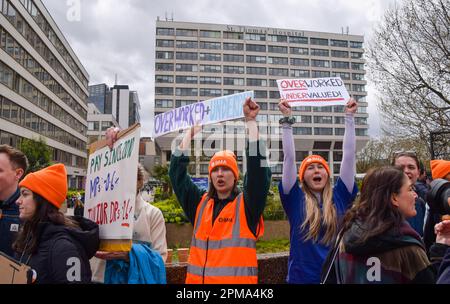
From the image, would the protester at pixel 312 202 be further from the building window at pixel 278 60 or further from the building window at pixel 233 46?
the building window at pixel 278 60

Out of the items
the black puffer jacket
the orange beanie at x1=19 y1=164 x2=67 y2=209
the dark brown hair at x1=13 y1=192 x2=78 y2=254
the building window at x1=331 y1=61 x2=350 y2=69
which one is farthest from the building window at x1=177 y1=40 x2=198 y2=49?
the black puffer jacket

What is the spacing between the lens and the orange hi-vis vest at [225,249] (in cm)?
257

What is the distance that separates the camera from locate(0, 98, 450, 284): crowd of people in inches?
76.7

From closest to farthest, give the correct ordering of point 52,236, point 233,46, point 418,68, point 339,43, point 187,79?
point 52,236, point 418,68, point 187,79, point 233,46, point 339,43

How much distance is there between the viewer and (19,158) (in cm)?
292

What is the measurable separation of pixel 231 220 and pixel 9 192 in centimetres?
168

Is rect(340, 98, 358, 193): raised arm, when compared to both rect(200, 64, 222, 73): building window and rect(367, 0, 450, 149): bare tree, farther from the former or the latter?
rect(200, 64, 222, 73): building window

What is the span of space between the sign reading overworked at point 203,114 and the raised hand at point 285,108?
19.9 inches

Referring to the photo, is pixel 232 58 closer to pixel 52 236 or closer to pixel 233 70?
pixel 233 70

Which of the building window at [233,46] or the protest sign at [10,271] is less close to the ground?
the building window at [233,46]

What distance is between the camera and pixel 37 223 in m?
2.25

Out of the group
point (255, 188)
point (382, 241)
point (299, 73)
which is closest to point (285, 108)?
point (255, 188)

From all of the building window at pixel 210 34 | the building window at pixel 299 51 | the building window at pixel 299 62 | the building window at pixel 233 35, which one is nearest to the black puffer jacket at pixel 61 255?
the building window at pixel 210 34
